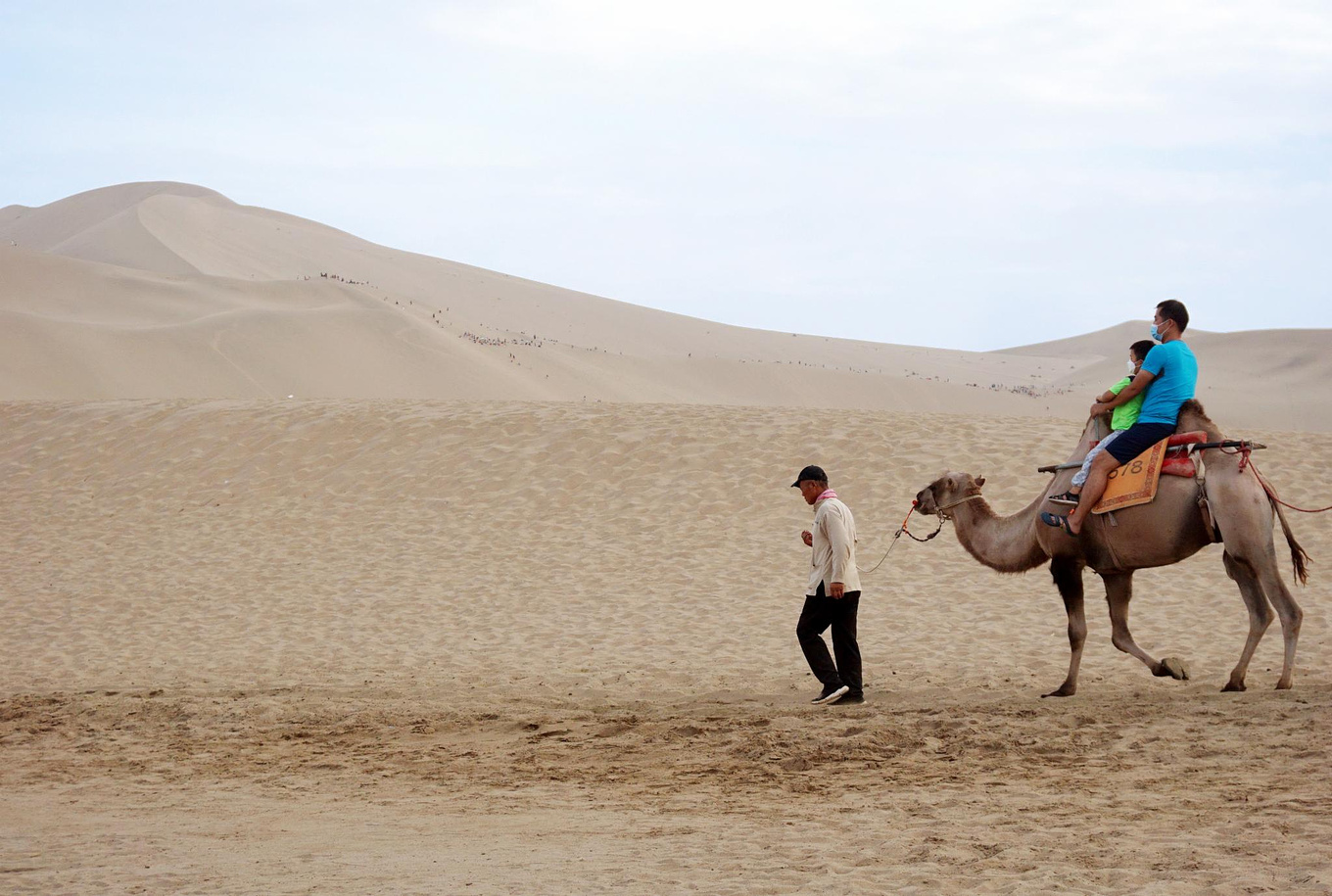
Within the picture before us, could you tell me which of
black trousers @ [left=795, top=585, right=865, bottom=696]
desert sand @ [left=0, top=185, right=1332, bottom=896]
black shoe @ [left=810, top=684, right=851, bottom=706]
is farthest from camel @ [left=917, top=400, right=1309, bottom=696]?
black shoe @ [left=810, top=684, right=851, bottom=706]

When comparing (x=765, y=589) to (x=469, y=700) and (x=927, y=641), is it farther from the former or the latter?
(x=469, y=700)

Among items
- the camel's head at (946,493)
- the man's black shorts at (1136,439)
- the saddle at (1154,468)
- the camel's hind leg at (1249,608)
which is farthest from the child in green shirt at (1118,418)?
the camel's hind leg at (1249,608)

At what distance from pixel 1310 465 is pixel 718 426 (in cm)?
858

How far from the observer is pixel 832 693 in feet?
30.0

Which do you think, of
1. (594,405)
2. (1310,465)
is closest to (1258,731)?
(1310,465)

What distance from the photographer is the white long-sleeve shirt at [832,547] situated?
8.91 meters

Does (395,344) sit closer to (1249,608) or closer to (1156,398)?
(1156,398)

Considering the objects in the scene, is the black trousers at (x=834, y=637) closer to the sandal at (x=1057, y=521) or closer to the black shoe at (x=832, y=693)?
the black shoe at (x=832, y=693)

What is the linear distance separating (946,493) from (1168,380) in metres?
1.90

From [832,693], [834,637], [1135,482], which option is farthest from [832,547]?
[1135,482]

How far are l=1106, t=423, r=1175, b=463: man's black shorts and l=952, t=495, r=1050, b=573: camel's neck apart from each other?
79cm

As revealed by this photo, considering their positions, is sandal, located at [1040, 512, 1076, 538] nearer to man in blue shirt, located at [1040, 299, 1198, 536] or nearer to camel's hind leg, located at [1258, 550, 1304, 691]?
man in blue shirt, located at [1040, 299, 1198, 536]

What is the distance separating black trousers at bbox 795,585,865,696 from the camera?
905 centimetres

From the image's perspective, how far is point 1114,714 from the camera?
26.5ft
